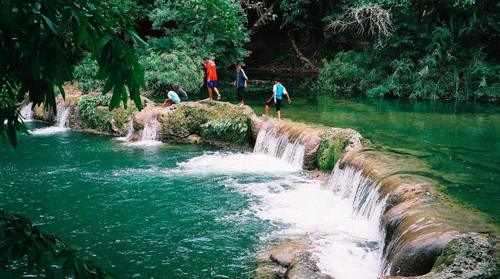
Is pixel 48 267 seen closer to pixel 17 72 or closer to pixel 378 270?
pixel 17 72

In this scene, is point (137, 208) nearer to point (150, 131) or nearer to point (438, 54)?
point (150, 131)

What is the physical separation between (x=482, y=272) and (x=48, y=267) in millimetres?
4079

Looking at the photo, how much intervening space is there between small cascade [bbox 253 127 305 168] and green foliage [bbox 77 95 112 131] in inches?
249

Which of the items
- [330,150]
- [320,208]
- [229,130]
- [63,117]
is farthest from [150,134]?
[320,208]

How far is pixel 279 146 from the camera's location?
543 inches

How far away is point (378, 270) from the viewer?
6.96 meters

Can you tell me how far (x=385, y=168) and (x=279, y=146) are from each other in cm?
473

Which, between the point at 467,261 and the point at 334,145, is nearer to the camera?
the point at 467,261

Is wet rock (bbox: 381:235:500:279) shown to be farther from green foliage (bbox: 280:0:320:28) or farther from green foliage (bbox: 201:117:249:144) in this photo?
green foliage (bbox: 280:0:320:28)

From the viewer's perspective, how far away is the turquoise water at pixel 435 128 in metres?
8.85

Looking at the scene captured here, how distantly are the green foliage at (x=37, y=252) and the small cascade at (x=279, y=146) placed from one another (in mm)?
10761

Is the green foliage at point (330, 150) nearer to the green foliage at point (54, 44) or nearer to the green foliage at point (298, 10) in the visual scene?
the green foliage at point (54, 44)

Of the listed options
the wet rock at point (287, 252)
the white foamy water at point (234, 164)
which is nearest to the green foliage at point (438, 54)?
the white foamy water at point (234, 164)

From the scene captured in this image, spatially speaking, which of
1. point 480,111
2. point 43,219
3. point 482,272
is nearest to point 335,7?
point 480,111
